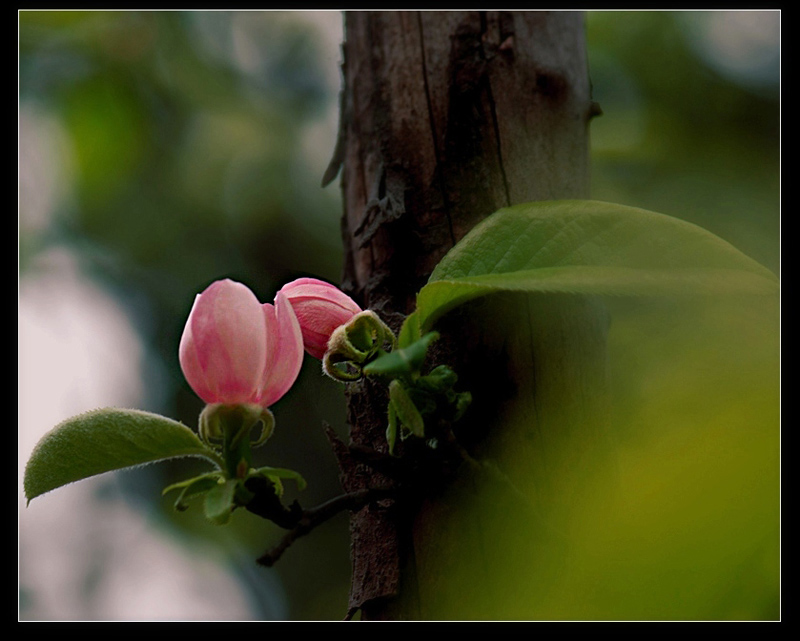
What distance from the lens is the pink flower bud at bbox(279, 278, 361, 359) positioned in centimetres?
87

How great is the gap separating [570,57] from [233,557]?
2.75 meters

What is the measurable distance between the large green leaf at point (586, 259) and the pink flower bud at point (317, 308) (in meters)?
0.09

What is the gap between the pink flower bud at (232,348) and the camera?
0.77 m

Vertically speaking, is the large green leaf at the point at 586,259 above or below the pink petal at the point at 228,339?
above

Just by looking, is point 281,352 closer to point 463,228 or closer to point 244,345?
point 244,345

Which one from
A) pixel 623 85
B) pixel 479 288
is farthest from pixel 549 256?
pixel 623 85

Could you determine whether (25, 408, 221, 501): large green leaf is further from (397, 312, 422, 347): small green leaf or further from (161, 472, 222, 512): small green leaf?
(397, 312, 422, 347): small green leaf

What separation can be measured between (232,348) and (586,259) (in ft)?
1.26

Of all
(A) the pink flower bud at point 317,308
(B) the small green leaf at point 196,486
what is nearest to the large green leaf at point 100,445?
(B) the small green leaf at point 196,486

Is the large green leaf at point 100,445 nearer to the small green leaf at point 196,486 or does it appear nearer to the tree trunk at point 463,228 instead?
the small green leaf at point 196,486

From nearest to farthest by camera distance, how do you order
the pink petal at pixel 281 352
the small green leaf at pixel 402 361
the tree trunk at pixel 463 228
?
1. the small green leaf at pixel 402 361
2. the pink petal at pixel 281 352
3. the tree trunk at pixel 463 228

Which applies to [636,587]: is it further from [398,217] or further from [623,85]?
[623,85]

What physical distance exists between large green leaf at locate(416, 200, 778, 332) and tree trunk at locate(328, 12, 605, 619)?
12 cm

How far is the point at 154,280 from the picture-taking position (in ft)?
11.0
